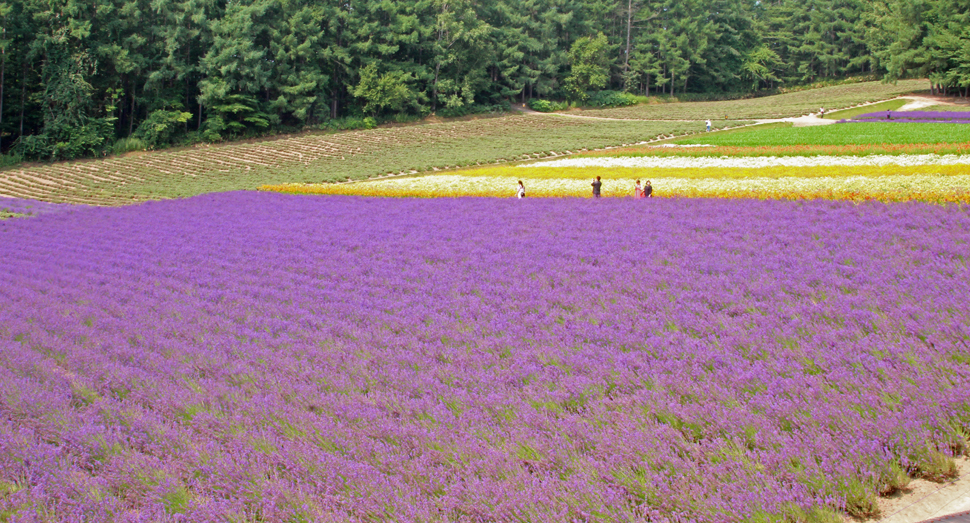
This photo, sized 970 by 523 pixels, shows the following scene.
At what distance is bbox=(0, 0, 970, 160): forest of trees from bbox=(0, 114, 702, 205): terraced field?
5.33 meters

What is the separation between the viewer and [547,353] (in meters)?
6.88

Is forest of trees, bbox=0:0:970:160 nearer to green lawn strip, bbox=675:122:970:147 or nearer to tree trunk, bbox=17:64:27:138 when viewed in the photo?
tree trunk, bbox=17:64:27:138

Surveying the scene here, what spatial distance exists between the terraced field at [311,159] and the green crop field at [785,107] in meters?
7.46

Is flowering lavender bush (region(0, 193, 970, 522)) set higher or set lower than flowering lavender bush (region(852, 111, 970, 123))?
lower

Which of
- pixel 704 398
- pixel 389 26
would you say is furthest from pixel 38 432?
pixel 389 26

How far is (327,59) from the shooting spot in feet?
227

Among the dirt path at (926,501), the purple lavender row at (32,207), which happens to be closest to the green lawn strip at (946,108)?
the dirt path at (926,501)

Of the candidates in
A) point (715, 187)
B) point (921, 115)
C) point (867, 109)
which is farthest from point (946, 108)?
point (715, 187)

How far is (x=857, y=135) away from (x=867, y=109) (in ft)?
80.3

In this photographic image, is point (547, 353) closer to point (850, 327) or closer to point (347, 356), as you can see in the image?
point (347, 356)

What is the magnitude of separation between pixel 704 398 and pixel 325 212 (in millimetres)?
18852

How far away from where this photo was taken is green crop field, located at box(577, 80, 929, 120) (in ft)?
202

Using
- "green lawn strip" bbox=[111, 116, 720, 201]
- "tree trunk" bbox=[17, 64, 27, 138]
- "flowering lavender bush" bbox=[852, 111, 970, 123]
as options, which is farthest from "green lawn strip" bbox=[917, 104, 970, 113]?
"tree trunk" bbox=[17, 64, 27, 138]

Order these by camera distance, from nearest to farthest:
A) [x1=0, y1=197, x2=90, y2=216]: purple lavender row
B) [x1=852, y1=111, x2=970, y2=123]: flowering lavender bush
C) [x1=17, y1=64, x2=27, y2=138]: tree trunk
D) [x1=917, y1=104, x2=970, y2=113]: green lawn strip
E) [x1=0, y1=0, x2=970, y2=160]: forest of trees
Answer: [x1=0, y1=197, x2=90, y2=216]: purple lavender row < [x1=852, y1=111, x2=970, y2=123]: flowering lavender bush < [x1=917, y1=104, x2=970, y2=113]: green lawn strip < [x1=0, y1=0, x2=970, y2=160]: forest of trees < [x1=17, y1=64, x2=27, y2=138]: tree trunk
